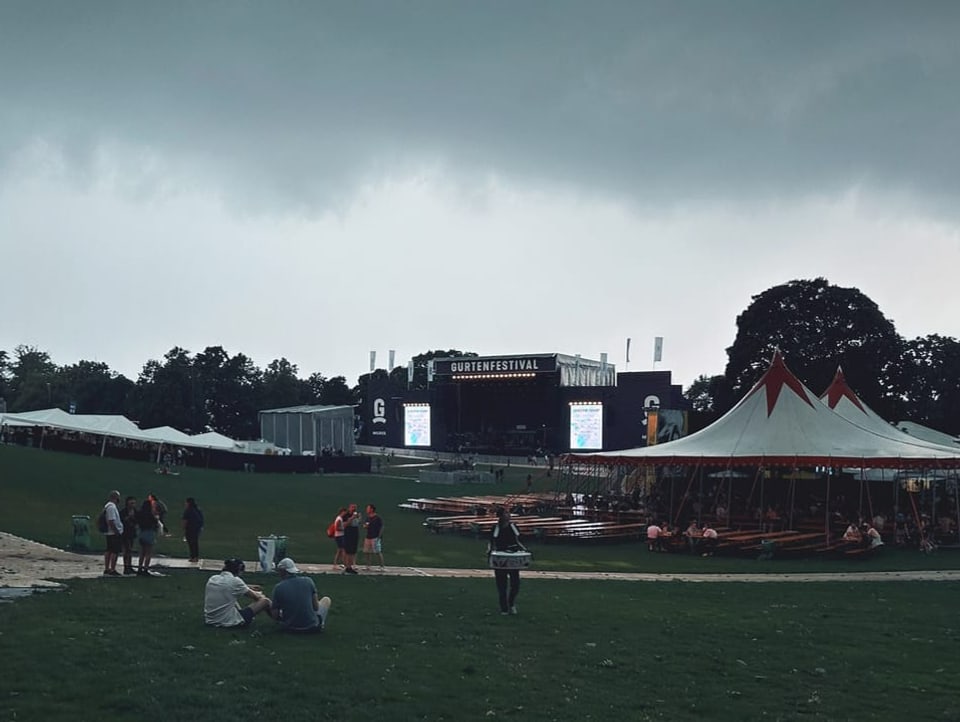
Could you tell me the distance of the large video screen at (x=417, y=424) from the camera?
86938 mm

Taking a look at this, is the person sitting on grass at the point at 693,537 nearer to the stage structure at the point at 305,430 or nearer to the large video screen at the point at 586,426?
the large video screen at the point at 586,426

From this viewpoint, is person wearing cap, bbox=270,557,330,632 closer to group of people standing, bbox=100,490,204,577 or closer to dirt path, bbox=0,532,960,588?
group of people standing, bbox=100,490,204,577

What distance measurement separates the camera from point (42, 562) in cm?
2058

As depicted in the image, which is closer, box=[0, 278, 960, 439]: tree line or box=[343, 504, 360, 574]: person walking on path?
box=[343, 504, 360, 574]: person walking on path

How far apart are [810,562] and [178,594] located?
734 inches

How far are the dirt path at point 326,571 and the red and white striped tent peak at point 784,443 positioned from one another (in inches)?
261

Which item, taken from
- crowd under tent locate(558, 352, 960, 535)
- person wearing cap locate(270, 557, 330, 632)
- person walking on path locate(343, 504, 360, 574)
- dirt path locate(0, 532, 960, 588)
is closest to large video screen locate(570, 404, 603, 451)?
crowd under tent locate(558, 352, 960, 535)

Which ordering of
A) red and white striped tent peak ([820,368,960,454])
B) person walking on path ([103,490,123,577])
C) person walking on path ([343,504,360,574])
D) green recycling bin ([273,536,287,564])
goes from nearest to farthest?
person walking on path ([103,490,123,577]) < person walking on path ([343,504,360,574]) < green recycling bin ([273,536,287,564]) < red and white striped tent peak ([820,368,960,454])

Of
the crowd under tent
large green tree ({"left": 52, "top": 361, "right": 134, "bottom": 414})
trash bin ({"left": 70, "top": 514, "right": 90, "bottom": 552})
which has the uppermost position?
large green tree ({"left": 52, "top": 361, "right": 134, "bottom": 414})

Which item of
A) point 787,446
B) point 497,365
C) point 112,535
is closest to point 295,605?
point 112,535

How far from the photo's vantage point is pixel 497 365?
83.2 m

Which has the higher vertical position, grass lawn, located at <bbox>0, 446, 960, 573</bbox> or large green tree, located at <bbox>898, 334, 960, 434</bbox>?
large green tree, located at <bbox>898, 334, 960, 434</bbox>

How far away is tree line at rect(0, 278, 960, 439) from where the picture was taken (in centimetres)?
6944

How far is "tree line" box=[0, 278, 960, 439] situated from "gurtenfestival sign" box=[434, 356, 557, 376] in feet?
24.9
